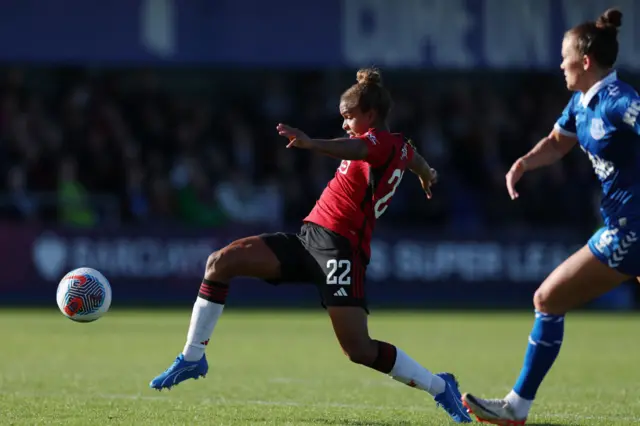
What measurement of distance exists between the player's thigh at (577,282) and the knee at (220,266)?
1.94 m

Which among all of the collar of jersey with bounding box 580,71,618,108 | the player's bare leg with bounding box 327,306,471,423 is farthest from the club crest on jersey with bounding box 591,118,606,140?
the player's bare leg with bounding box 327,306,471,423

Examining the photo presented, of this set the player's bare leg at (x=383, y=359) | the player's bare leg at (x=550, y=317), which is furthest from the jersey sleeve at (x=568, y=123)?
the player's bare leg at (x=383, y=359)

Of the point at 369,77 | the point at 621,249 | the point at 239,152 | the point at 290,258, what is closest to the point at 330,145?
the point at 369,77

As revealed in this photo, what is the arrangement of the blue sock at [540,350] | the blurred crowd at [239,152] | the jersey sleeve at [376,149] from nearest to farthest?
the blue sock at [540,350] → the jersey sleeve at [376,149] → the blurred crowd at [239,152]

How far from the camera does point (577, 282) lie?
22.0 ft

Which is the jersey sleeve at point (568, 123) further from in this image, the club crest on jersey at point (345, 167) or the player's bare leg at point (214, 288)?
the player's bare leg at point (214, 288)

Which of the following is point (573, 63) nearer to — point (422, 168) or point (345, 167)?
point (422, 168)

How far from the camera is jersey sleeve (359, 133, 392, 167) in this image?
6.97m

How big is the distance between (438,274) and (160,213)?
491 centimetres

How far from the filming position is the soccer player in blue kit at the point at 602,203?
657cm

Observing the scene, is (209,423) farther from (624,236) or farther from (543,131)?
(543,131)

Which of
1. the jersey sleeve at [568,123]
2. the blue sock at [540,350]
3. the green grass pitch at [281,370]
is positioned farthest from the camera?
the green grass pitch at [281,370]

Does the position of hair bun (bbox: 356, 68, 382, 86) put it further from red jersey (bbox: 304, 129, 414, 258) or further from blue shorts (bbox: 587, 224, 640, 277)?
blue shorts (bbox: 587, 224, 640, 277)

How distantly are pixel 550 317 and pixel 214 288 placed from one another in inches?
83.5
